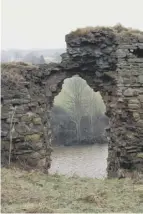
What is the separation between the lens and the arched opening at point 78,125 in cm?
2866

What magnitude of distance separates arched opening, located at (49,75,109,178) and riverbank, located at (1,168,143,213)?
1509 cm

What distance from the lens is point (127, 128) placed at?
41.7 ft

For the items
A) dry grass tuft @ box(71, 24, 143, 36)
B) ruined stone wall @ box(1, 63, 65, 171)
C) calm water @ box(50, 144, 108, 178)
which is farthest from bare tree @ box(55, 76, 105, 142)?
ruined stone wall @ box(1, 63, 65, 171)

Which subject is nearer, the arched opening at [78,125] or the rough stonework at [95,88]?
the rough stonework at [95,88]

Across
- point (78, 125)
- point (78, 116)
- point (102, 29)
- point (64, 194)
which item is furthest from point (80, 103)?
point (64, 194)

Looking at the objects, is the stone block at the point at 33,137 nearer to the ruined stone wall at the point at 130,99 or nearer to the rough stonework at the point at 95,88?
the rough stonework at the point at 95,88

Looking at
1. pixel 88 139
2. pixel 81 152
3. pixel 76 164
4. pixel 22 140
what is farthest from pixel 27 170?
pixel 88 139

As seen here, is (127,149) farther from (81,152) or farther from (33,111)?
(81,152)

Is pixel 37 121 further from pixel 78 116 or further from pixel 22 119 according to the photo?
pixel 78 116

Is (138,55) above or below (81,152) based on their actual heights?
above

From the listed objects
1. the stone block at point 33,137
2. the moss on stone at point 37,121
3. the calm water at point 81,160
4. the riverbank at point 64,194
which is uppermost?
the moss on stone at point 37,121

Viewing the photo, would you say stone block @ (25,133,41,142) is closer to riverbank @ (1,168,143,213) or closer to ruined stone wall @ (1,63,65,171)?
ruined stone wall @ (1,63,65,171)

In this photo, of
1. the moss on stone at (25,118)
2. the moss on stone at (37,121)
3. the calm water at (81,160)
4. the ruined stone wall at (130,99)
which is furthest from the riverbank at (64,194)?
the calm water at (81,160)

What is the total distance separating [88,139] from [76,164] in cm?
1181
